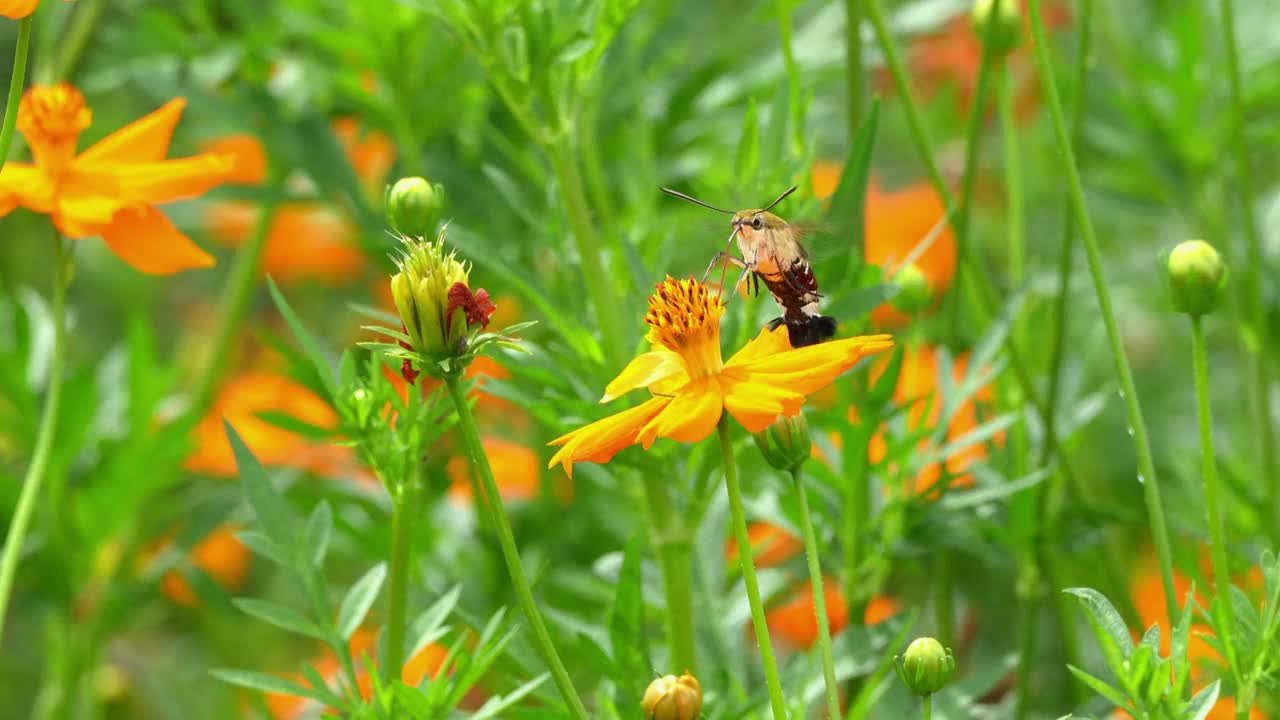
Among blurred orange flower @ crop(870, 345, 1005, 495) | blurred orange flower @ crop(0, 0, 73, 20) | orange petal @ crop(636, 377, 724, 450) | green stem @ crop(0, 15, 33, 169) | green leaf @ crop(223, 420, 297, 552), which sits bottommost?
blurred orange flower @ crop(870, 345, 1005, 495)

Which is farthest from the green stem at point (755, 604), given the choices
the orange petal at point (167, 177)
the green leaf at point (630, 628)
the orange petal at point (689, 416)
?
the orange petal at point (167, 177)

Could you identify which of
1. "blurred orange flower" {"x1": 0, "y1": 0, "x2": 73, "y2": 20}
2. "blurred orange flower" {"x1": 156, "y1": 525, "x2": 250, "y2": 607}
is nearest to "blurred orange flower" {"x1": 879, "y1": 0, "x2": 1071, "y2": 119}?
"blurred orange flower" {"x1": 156, "y1": 525, "x2": 250, "y2": 607}

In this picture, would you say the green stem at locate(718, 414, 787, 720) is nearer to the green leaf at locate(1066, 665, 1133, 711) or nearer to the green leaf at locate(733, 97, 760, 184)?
the green leaf at locate(1066, 665, 1133, 711)

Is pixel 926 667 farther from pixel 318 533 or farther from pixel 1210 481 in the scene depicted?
pixel 318 533

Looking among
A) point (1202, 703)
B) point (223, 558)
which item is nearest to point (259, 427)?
point (223, 558)

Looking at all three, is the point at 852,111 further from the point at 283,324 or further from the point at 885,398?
the point at 283,324

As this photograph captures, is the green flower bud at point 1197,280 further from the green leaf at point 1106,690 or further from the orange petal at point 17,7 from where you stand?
the orange petal at point 17,7
